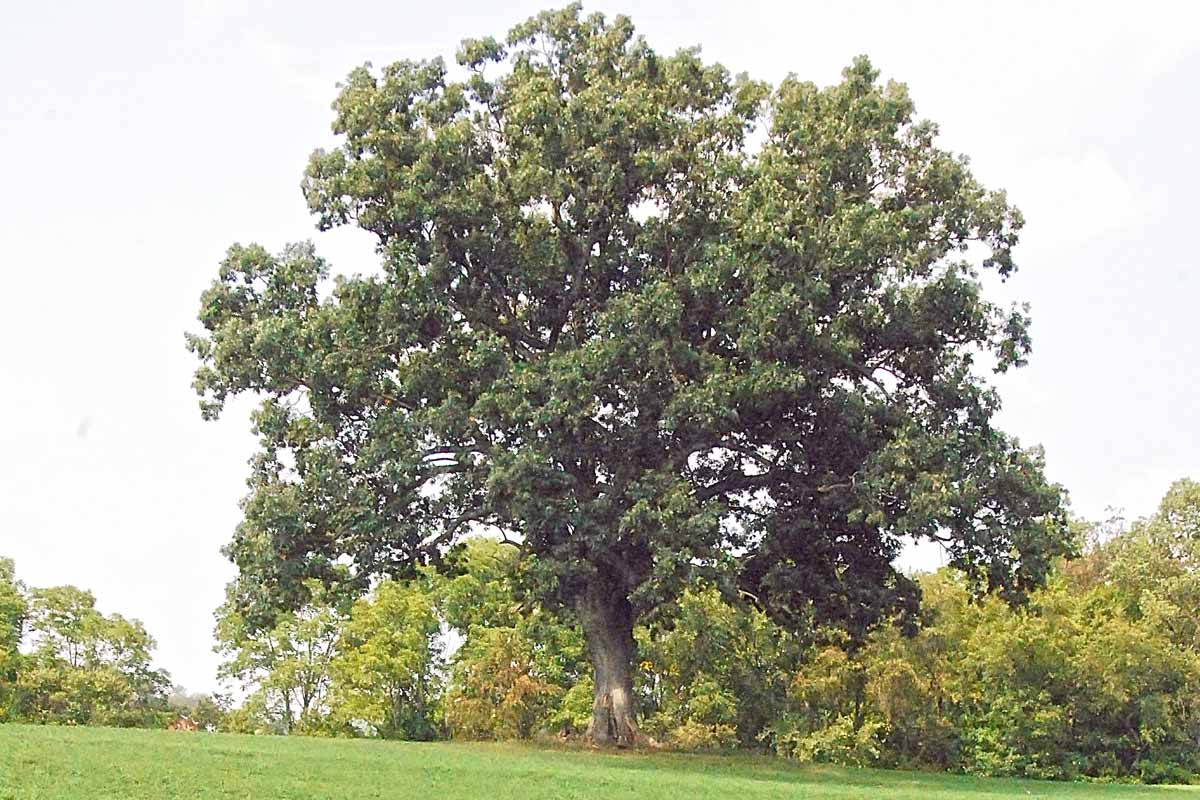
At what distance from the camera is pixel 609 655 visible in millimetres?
32125

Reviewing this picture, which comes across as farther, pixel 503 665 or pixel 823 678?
pixel 503 665

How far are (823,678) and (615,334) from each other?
27860 mm

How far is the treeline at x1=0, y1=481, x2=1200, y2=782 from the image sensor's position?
166ft

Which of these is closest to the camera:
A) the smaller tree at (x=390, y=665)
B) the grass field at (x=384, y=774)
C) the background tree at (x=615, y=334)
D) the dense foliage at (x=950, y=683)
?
the grass field at (x=384, y=774)

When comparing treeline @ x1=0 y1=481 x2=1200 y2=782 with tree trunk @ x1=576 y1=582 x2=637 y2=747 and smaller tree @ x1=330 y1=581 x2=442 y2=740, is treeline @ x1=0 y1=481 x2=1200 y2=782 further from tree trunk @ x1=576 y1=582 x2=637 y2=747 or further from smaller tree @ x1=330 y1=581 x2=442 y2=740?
tree trunk @ x1=576 y1=582 x2=637 y2=747

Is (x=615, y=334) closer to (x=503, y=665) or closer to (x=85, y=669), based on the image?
(x=503, y=665)

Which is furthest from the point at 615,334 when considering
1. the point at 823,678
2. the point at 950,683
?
the point at 950,683

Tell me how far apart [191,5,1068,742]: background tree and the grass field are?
399 centimetres

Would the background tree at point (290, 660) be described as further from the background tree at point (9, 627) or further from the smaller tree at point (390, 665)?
the background tree at point (9, 627)

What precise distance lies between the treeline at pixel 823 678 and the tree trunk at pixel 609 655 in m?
14.6

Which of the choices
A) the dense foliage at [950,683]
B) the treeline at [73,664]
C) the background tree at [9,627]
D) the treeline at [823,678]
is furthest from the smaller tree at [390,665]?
the background tree at [9,627]

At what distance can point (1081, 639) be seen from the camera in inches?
2032

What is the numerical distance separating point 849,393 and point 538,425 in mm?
7345

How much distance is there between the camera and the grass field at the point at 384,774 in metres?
17.0
